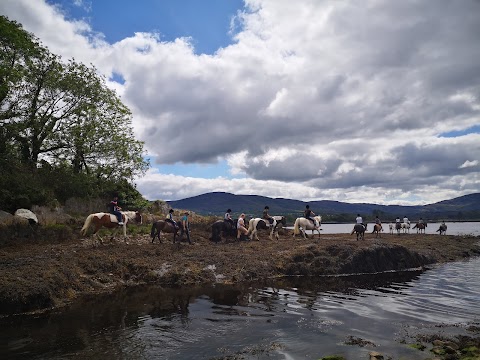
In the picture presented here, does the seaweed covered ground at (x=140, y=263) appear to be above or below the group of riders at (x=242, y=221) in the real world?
below

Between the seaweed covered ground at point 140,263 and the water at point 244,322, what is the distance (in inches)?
51.9

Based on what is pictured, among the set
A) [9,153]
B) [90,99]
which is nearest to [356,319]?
[9,153]

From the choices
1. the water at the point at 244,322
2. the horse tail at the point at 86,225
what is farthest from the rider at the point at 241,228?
the water at the point at 244,322

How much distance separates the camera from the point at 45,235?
2309cm

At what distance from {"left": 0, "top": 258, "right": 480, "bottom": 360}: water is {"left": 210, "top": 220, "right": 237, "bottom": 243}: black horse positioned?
13.0m

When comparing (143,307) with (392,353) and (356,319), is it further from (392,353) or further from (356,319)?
(392,353)

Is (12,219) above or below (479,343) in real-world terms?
above

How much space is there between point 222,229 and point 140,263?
12.9 metres

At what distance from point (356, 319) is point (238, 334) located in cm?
446

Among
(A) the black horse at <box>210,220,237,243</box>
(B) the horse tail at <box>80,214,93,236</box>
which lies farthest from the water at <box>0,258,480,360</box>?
(A) the black horse at <box>210,220,237,243</box>

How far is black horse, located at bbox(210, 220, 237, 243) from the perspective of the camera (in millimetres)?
29781

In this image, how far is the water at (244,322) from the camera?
857 cm

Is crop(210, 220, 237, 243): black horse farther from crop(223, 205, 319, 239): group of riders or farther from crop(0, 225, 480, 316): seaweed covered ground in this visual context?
crop(0, 225, 480, 316): seaweed covered ground

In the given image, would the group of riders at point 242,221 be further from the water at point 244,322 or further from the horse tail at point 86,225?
the water at point 244,322
